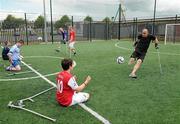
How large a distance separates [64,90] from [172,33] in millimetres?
26513

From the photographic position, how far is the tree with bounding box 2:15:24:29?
29.7m

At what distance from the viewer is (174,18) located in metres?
33.2

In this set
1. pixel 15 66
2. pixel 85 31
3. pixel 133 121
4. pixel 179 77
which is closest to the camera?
pixel 133 121

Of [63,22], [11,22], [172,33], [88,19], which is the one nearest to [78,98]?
[11,22]

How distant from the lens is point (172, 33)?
3036 centimetres

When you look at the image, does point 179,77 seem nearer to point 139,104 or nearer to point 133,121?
point 139,104

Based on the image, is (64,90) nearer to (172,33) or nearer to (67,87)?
(67,87)

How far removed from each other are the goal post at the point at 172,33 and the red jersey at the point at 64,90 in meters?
25.8

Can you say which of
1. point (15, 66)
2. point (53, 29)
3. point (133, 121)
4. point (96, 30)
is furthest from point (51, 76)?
point (96, 30)

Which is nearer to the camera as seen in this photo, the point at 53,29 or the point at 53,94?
the point at 53,94

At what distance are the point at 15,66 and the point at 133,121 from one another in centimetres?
711

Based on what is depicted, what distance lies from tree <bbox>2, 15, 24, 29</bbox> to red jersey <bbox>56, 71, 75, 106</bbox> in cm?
2519

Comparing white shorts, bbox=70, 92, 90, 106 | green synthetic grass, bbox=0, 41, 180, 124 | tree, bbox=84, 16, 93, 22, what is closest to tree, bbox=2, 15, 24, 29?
tree, bbox=84, 16, 93, 22

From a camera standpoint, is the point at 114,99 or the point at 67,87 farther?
the point at 114,99
